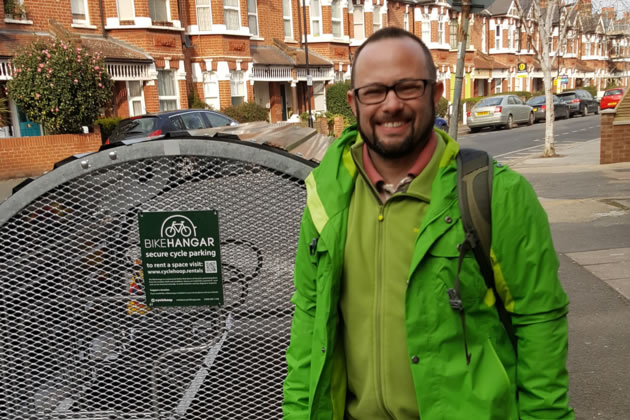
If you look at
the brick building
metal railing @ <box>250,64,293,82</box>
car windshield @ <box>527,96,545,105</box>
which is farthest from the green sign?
car windshield @ <box>527,96,545,105</box>

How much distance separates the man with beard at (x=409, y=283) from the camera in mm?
1720

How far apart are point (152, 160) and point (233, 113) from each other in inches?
895

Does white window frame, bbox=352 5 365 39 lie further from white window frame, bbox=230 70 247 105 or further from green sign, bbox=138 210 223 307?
green sign, bbox=138 210 223 307

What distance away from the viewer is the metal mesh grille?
9.27 feet

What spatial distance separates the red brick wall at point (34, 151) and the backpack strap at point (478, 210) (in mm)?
16599

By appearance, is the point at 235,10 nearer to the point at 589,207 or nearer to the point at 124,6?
the point at 124,6

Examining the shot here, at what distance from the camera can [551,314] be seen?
173cm

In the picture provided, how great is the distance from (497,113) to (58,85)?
66.9ft

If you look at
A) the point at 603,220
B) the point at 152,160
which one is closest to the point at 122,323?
the point at 152,160

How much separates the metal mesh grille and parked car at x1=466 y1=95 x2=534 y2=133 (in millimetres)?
29010

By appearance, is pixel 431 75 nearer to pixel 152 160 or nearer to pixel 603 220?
pixel 152 160

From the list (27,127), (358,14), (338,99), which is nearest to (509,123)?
(338,99)

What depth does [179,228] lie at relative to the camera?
2771 mm

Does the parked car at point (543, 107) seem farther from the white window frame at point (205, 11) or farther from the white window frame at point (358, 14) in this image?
the white window frame at point (205, 11)
